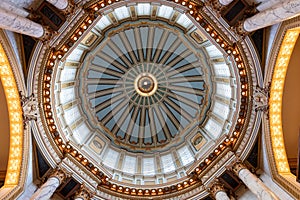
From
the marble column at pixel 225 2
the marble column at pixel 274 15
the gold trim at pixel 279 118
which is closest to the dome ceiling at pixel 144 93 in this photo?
the marble column at pixel 225 2

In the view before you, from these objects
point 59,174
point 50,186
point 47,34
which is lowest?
point 50,186

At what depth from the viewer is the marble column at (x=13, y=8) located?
1227 cm

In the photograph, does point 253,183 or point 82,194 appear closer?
point 253,183

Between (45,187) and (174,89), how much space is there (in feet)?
56.3

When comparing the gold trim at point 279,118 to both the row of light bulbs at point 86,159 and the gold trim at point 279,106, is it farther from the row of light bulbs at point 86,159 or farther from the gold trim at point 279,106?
the row of light bulbs at point 86,159

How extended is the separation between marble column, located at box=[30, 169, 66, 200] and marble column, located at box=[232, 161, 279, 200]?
9524 mm

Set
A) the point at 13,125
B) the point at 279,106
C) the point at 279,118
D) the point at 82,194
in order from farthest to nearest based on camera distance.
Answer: the point at 82,194, the point at 279,118, the point at 279,106, the point at 13,125

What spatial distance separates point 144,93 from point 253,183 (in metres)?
16.7

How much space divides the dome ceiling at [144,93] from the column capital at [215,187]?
1243 millimetres

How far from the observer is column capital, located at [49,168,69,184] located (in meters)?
16.1

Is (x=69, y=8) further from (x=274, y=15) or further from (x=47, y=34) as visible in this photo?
(x=274, y=15)

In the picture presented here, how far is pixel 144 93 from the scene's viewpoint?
2969 centimetres

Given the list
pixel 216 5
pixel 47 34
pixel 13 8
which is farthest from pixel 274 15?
pixel 13 8

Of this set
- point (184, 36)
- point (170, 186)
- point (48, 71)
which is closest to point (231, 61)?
point (184, 36)
